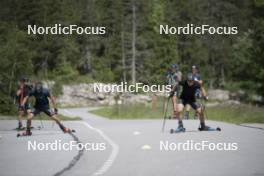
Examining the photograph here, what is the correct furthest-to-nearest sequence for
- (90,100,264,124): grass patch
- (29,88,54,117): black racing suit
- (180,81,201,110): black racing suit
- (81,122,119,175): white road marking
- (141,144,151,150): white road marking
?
(90,100,264,124): grass patch, (29,88,54,117): black racing suit, (180,81,201,110): black racing suit, (141,144,151,150): white road marking, (81,122,119,175): white road marking

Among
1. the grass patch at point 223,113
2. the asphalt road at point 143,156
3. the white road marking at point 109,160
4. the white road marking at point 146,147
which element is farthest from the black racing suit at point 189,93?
the grass patch at point 223,113

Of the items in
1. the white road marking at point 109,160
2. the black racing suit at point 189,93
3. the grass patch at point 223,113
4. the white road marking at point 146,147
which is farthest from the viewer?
the grass patch at point 223,113

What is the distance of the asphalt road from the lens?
10617mm

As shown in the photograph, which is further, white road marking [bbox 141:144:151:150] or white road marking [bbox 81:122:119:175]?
white road marking [bbox 141:144:151:150]

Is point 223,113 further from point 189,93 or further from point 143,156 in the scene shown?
point 143,156

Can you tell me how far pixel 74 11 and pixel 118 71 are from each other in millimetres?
9859

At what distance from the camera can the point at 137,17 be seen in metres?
77.8

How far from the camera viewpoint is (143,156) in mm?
12688

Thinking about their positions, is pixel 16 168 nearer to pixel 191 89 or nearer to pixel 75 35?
pixel 191 89

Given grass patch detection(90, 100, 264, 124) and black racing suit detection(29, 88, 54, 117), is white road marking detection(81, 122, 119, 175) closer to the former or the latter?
black racing suit detection(29, 88, 54, 117)

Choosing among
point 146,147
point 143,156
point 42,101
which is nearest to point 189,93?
point 42,101

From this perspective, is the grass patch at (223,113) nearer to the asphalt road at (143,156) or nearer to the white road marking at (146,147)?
the asphalt road at (143,156)

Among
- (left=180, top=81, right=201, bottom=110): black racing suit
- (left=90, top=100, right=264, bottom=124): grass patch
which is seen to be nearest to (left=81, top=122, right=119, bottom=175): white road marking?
(left=180, top=81, right=201, bottom=110): black racing suit

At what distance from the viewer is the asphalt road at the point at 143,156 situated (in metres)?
10.6
